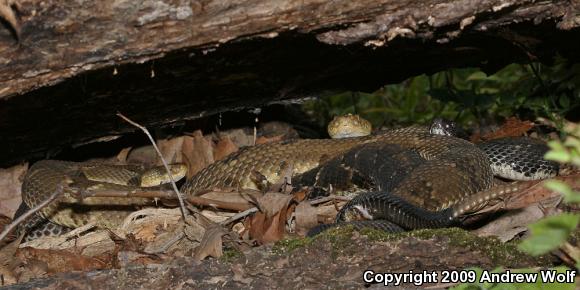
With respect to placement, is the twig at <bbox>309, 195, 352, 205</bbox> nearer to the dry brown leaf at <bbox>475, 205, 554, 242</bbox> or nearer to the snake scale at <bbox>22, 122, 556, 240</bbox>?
the snake scale at <bbox>22, 122, 556, 240</bbox>

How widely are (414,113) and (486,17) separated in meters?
4.69

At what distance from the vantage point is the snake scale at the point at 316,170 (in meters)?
5.40

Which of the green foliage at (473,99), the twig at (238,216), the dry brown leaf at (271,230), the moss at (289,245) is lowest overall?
the green foliage at (473,99)

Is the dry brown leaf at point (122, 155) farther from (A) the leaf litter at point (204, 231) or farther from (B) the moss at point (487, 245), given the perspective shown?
(B) the moss at point (487, 245)

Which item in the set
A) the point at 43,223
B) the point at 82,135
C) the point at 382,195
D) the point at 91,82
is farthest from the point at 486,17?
the point at 43,223

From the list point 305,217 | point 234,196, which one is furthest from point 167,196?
point 305,217

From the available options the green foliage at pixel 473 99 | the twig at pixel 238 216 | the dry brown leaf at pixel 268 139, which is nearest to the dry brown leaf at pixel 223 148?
the dry brown leaf at pixel 268 139

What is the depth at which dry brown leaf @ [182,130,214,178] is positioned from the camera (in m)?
7.23

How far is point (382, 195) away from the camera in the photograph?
5027mm

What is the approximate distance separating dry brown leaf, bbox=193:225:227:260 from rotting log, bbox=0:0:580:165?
110 cm

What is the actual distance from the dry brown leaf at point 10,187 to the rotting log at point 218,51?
0.70 ft

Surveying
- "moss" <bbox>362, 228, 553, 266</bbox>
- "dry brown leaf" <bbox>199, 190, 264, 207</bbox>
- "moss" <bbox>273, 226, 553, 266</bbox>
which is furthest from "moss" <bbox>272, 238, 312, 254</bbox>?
"dry brown leaf" <bbox>199, 190, 264, 207</bbox>

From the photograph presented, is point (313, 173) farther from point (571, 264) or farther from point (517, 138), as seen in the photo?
point (571, 264)

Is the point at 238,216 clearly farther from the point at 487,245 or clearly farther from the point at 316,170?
the point at 487,245
